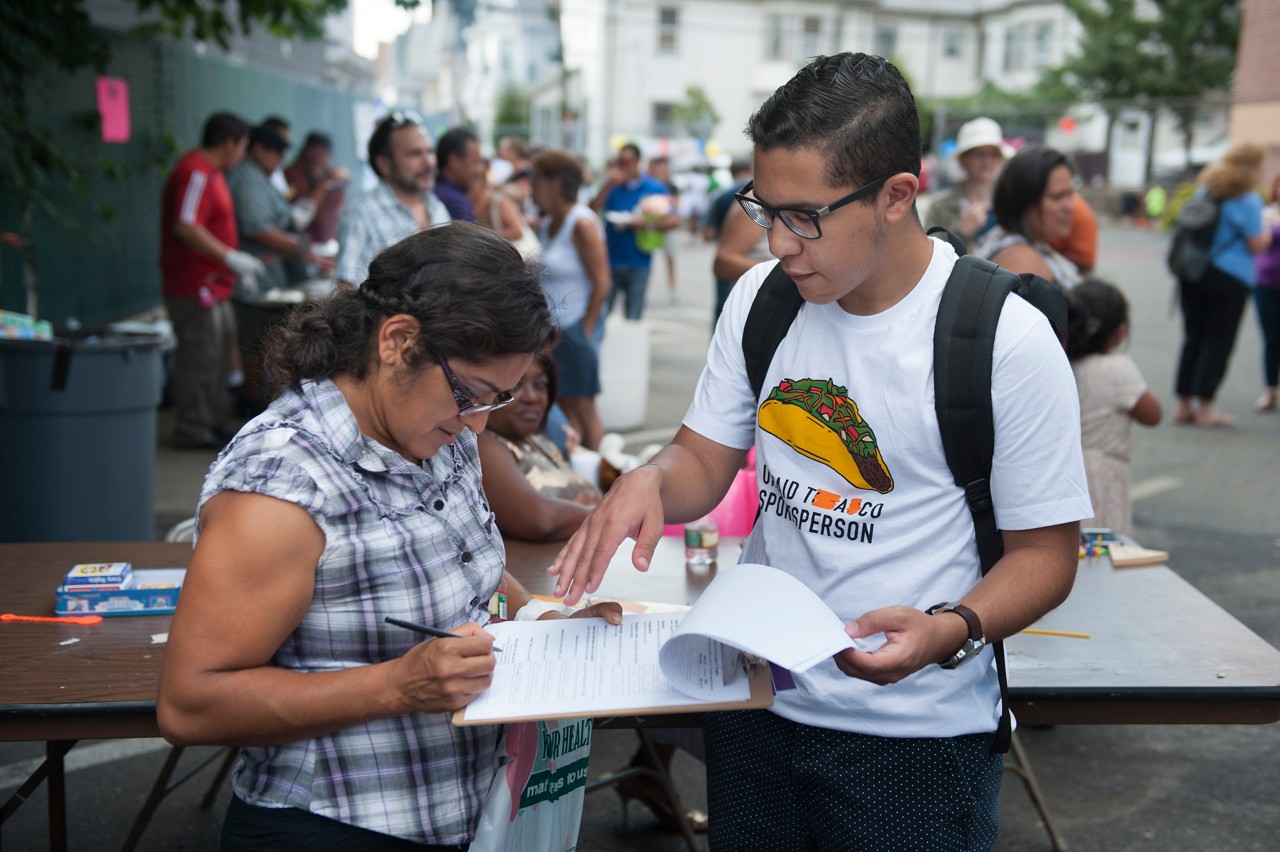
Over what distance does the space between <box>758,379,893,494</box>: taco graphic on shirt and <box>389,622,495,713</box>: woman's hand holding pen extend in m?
0.60

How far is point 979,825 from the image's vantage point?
6.23 ft

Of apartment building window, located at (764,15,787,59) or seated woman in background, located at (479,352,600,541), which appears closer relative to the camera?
seated woman in background, located at (479,352,600,541)

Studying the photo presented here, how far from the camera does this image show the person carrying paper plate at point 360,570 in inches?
62.4

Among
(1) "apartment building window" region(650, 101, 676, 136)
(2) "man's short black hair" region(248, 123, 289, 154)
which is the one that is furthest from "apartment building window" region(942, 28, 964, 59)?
(2) "man's short black hair" region(248, 123, 289, 154)

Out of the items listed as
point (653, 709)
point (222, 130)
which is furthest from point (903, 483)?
point (222, 130)

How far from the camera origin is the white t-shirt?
5.74ft

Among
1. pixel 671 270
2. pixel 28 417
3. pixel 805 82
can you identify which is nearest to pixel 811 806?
pixel 805 82

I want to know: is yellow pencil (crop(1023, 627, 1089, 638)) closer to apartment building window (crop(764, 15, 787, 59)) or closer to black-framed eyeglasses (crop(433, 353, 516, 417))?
black-framed eyeglasses (crop(433, 353, 516, 417))

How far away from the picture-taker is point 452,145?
7.04m

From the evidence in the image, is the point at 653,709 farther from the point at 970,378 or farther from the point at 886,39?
the point at 886,39

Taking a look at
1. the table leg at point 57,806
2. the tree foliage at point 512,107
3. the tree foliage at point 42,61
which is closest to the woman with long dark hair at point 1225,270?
the tree foliage at point 42,61

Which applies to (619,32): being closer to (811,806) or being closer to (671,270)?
(671,270)

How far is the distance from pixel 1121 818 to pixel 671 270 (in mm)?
13629

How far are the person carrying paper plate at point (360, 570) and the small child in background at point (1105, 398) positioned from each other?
3.03 meters
